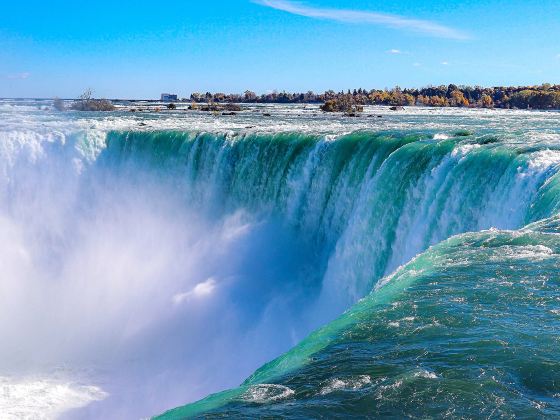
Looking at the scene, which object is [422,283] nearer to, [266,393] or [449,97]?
[266,393]

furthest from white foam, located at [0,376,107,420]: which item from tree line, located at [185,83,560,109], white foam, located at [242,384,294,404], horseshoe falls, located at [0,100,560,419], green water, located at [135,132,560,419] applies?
tree line, located at [185,83,560,109]

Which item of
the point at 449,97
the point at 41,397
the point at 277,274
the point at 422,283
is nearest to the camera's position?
the point at 422,283

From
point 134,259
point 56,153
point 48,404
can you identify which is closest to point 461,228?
point 48,404

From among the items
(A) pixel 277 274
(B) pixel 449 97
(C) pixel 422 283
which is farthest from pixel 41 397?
(B) pixel 449 97

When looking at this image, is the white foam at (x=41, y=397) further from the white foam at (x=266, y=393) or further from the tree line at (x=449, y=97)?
the tree line at (x=449, y=97)

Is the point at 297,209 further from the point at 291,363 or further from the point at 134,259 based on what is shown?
the point at 291,363

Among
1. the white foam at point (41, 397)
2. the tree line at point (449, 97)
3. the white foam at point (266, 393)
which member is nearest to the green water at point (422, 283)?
the white foam at point (266, 393)
